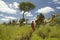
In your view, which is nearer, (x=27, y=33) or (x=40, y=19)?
(x=27, y=33)

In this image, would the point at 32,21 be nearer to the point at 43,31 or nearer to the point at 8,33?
the point at 43,31

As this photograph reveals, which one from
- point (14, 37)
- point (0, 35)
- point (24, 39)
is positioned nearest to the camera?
point (0, 35)

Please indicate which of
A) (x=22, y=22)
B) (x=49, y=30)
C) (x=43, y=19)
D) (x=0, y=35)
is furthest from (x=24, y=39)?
(x=22, y=22)

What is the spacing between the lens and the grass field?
4775 millimetres

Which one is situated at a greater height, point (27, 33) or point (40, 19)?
point (40, 19)

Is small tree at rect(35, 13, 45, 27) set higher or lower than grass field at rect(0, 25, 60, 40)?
higher

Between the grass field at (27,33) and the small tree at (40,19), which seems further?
the small tree at (40,19)

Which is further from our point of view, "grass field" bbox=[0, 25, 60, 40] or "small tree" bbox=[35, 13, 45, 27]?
"small tree" bbox=[35, 13, 45, 27]

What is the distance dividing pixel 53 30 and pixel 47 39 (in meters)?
1.01

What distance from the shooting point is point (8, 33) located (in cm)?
485

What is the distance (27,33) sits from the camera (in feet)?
19.2

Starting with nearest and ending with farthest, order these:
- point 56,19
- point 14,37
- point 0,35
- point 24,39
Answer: point 0,35, point 14,37, point 24,39, point 56,19

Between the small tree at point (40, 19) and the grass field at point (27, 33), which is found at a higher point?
the small tree at point (40, 19)

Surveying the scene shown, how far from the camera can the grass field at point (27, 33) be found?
4775 mm
